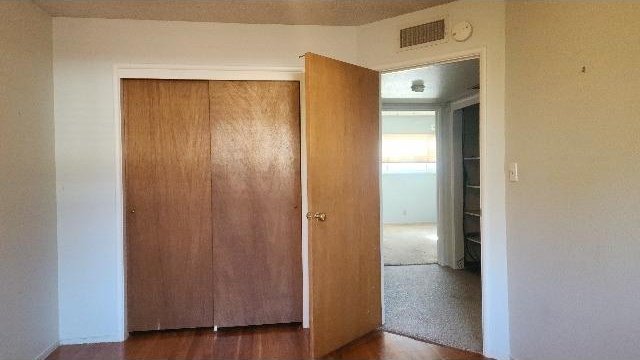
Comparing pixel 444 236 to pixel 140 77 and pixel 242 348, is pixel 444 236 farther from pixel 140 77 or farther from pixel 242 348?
pixel 140 77

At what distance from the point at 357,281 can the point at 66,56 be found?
249cm

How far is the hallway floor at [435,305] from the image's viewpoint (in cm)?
251

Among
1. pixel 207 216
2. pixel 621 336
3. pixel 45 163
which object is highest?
pixel 45 163

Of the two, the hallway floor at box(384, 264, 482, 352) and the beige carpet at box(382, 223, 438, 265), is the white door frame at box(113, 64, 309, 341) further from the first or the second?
the beige carpet at box(382, 223, 438, 265)

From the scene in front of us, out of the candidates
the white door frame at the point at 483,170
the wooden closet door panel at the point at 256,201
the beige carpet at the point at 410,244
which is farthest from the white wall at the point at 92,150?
the beige carpet at the point at 410,244

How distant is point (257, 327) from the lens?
2.71m

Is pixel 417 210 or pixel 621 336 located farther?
pixel 417 210

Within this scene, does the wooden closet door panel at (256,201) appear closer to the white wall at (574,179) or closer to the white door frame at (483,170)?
the white door frame at (483,170)

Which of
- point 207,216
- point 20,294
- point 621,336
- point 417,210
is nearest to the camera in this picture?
→ point 621,336

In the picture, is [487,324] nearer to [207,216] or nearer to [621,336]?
[621,336]

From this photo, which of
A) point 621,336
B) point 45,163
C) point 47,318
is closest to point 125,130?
point 45,163

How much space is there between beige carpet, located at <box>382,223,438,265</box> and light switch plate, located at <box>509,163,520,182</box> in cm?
175

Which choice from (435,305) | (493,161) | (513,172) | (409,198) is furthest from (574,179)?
(409,198)

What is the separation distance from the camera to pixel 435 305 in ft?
9.98
